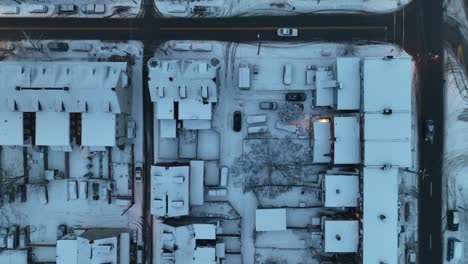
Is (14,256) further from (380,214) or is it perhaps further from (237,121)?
(380,214)

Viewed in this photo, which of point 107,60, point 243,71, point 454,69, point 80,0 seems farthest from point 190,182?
point 454,69

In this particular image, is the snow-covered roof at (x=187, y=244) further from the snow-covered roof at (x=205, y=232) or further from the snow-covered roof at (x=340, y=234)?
the snow-covered roof at (x=340, y=234)

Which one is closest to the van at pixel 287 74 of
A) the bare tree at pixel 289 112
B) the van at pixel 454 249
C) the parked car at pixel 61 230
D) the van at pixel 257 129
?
the bare tree at pixel 289 112

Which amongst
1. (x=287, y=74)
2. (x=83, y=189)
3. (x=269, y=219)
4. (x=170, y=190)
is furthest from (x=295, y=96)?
(x=83, y=189)

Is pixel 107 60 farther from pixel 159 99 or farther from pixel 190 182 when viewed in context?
pixel 190 182

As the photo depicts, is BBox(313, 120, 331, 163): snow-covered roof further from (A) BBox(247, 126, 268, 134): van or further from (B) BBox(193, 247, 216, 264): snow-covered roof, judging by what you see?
(B) BBox(193, 247, 216, 264): snow-covered roof
